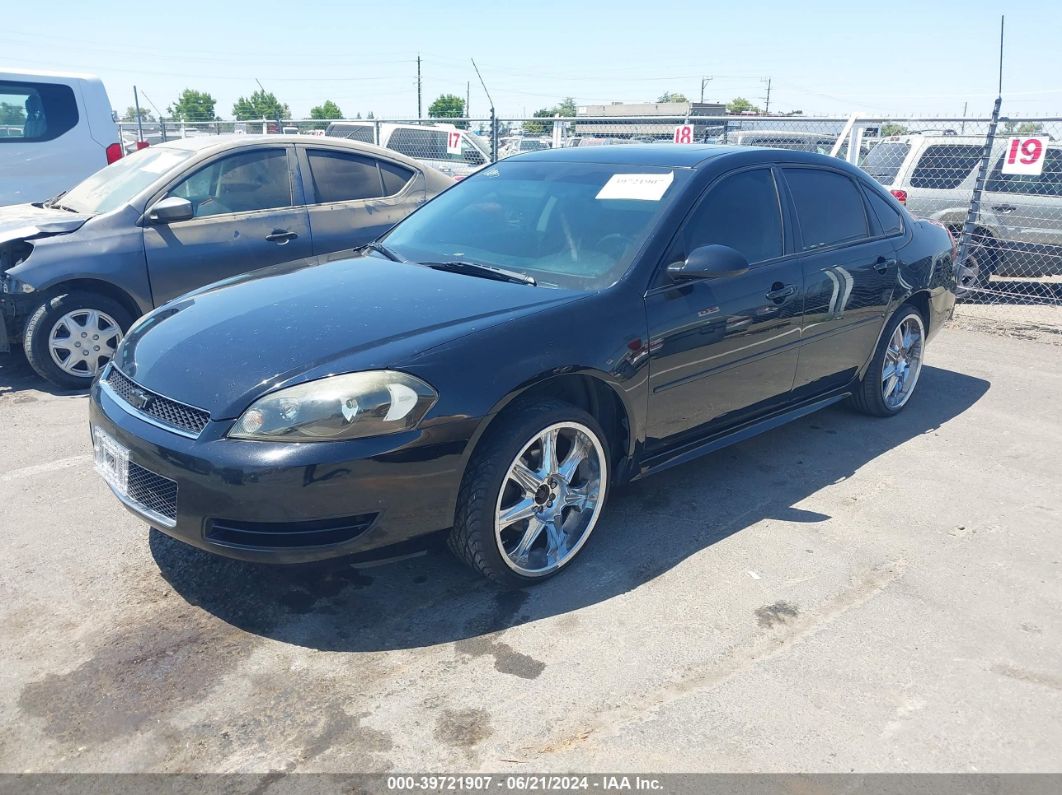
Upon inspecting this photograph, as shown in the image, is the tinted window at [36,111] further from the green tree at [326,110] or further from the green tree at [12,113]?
the green tree at [326,110]

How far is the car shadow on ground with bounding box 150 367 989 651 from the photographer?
10.1 feet

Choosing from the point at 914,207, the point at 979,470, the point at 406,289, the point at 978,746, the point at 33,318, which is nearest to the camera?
the point at 978,746

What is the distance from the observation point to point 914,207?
10.3m

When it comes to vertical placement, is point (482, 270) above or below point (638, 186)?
below

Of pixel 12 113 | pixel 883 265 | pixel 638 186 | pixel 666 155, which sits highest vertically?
pixel 12 113

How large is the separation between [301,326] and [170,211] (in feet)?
10.4

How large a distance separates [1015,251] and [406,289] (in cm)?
866

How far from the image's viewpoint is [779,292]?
4.17 meters

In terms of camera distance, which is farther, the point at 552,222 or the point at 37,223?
the point at 37,223

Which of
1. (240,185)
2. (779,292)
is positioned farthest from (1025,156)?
(240,185)

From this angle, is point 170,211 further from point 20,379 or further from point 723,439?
point 723,439

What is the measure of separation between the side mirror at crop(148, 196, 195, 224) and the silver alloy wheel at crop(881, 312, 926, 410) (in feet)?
15.4

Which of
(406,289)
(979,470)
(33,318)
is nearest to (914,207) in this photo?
(979,470)

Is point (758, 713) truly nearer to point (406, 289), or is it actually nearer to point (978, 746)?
point (978, 746)
